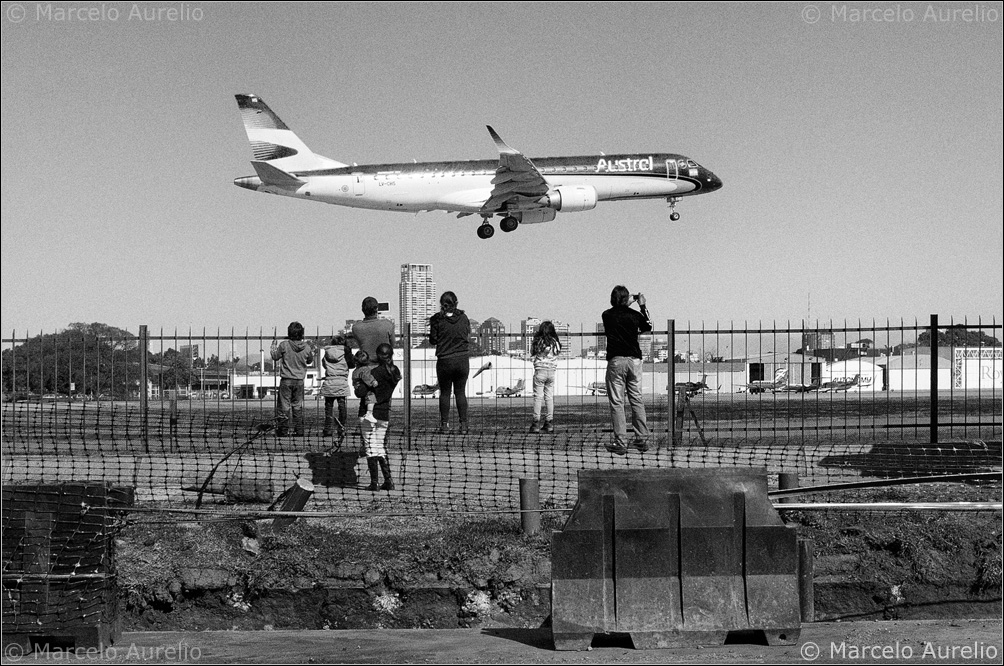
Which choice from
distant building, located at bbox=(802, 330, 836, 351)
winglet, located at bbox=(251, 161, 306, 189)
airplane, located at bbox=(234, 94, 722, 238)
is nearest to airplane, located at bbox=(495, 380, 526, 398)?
distant building, located at bbox=(802, 330, 836, 351)

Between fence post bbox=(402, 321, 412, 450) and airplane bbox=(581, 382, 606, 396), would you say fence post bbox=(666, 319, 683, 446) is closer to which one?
airplane bbox=(581, 382, 606, 396)

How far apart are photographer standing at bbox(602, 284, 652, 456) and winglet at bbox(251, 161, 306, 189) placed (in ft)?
77.4

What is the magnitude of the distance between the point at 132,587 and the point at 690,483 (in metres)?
5.01

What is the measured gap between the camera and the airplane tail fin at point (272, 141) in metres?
38.4

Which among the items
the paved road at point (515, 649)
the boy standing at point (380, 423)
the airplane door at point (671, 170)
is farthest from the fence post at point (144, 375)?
the airplane door at point (671, 170)

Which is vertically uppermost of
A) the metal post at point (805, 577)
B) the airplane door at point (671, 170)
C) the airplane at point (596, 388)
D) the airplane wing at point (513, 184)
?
the airplane door at point (671, 170)

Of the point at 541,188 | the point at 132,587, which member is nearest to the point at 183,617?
the point at 132,587

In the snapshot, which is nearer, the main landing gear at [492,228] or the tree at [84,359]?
the tree at [84,359]

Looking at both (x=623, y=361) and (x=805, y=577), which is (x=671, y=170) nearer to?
(x=623, y=361)

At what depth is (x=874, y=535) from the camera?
386 inches

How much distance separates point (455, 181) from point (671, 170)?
291 inches

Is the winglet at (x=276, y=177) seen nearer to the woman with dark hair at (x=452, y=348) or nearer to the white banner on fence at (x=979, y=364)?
the white banner on fence at (x=979, y=364)

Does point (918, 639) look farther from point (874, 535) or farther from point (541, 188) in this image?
point (541, 188)

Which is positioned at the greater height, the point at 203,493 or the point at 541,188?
the point at 541,188
